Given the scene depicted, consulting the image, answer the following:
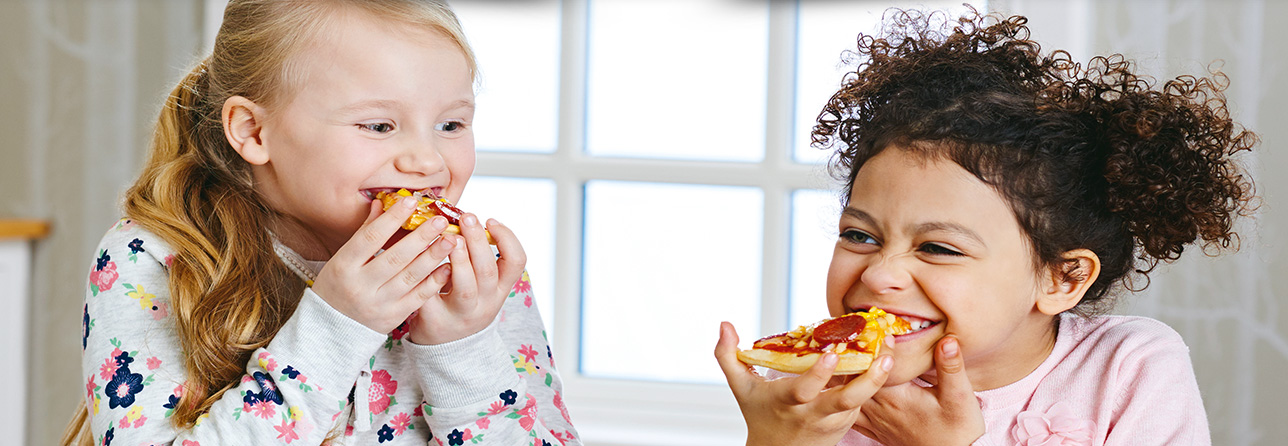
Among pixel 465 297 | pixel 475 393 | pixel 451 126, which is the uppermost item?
pixel 451 126

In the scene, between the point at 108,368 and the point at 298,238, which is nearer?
the point at 108,368

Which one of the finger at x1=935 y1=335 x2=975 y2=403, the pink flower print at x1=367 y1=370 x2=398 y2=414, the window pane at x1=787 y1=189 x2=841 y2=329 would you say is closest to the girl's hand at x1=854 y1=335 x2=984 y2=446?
the finger at x1=935 y1=335 x2=975 y2=403

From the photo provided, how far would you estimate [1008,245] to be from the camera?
1271 mm

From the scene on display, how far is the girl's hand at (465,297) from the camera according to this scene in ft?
3.86

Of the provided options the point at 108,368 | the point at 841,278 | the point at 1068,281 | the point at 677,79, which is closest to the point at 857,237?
the point at 841,278

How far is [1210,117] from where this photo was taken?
135 cm

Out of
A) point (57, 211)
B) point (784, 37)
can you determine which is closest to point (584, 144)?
point (784, 37)

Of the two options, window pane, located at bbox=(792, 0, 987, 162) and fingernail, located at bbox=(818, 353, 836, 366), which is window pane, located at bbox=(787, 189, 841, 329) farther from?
fingernail, located at bbox=(818, 353, 836, 366)

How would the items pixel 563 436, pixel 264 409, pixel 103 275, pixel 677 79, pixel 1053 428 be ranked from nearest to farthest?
pixel 264 409
pixel 103 275
pixel 1053 428
pixel 563 436
pixel 677 79

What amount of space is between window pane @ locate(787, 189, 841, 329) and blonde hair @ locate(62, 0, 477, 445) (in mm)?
1409

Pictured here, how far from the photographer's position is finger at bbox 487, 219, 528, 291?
48.4 inches

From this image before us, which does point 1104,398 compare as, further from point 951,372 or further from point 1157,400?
point 951,372

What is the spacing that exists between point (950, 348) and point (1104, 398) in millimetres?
258

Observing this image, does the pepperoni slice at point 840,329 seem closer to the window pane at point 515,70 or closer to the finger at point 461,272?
the finger at point 461,272
